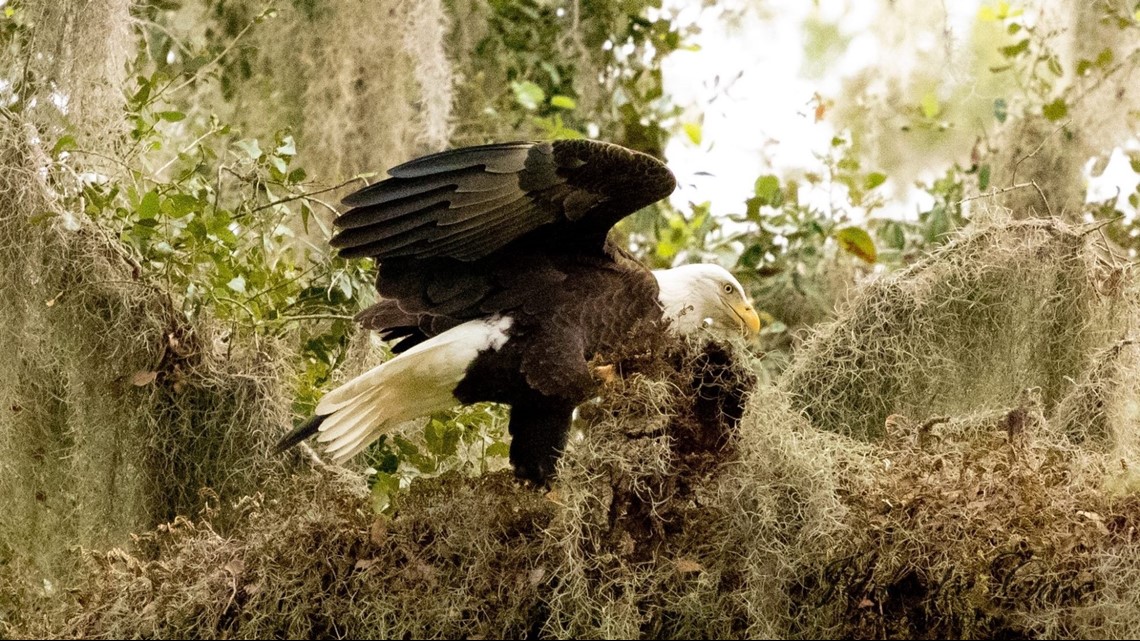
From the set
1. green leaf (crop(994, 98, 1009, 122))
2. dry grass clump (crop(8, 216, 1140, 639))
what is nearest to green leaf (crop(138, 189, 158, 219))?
dry grass clump (crop(8, 216, 1140, 639))

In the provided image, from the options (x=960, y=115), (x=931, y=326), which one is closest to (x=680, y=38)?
(x=960, y=115)

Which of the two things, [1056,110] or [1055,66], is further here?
[1055,66]

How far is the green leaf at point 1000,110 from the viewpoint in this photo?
6.06 metres

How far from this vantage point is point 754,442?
384cm

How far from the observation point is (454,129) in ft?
20.5

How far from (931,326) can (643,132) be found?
2.24 metres

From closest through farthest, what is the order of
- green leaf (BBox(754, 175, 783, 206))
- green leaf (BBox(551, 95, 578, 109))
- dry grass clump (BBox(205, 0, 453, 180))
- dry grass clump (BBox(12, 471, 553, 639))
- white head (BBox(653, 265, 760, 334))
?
dry grass clump (BBox(12, 471, 553, 639)) < white head (BBox(653, 265, 760, 334)) < dry grass clump (BBox(205, 0, 453, 180)) < green leaf (BBox(754, 175, 783, 206)) < green leaf (BBox(551, 95, 578, 109))

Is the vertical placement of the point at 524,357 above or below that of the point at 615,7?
below

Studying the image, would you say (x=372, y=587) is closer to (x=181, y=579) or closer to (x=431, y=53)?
(x=181, y=579)

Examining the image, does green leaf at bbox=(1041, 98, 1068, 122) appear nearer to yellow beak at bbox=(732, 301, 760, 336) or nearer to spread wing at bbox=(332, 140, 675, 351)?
yellow beak at bbox=(732, 301, 760, 336)

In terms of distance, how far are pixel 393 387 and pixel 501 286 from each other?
483 mm

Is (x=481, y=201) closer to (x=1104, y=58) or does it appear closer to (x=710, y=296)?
(x=710, y=296)

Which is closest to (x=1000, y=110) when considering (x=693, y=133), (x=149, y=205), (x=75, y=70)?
(x=693, y=133)

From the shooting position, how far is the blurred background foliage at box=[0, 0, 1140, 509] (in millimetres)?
4703
